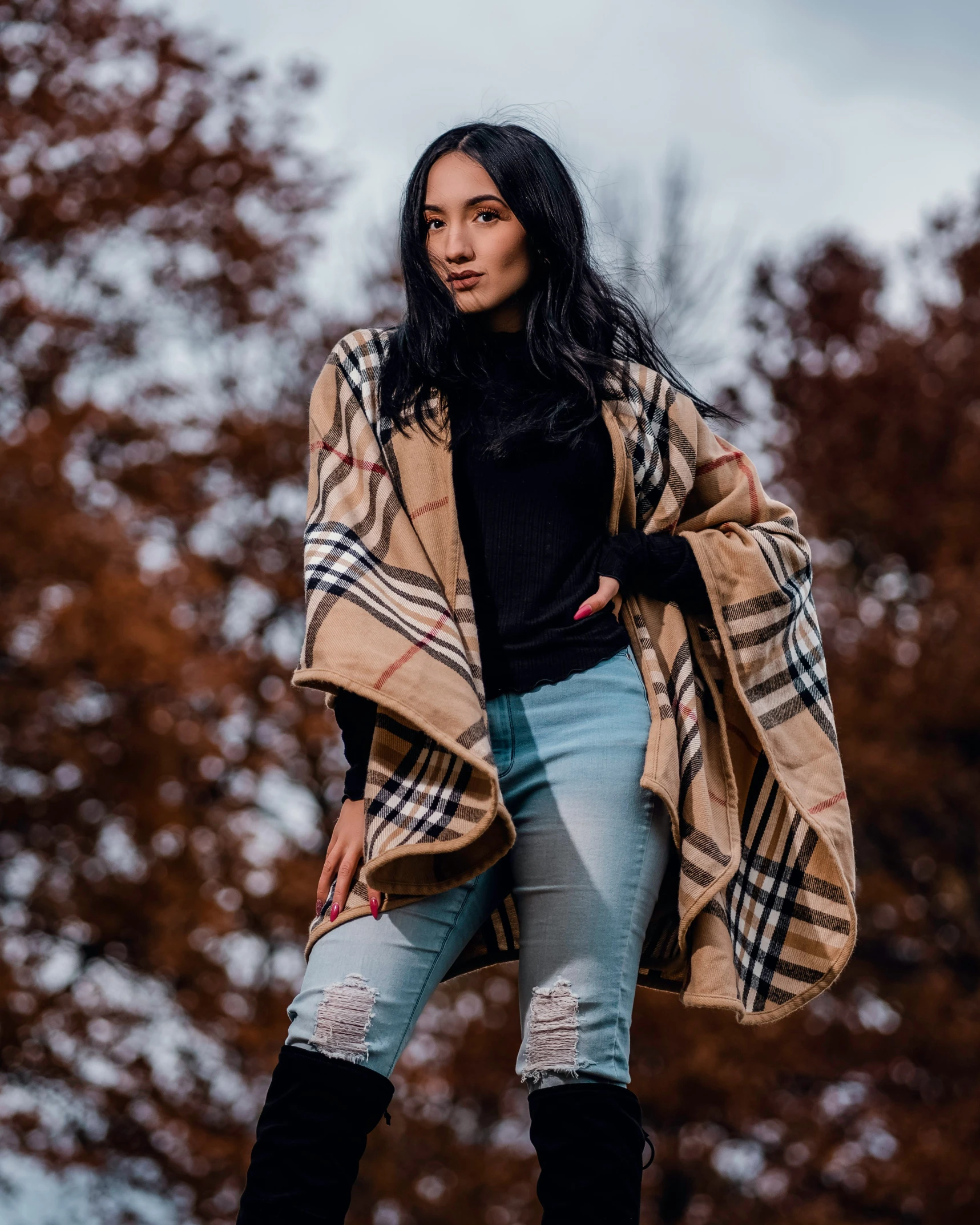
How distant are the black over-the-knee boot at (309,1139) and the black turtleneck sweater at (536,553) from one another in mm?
360

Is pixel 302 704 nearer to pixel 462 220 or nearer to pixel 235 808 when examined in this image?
pixel 235 808

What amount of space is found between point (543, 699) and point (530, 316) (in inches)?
22.4

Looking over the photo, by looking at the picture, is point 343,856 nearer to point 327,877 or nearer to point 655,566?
point 327,877

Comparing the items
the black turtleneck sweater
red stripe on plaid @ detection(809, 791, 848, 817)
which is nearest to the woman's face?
the black turtleneck sweater

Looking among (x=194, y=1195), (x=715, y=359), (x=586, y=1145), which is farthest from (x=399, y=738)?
(x=715, y=359)

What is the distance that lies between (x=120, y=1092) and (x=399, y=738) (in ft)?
23.2

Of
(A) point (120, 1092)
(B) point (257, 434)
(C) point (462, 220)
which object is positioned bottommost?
(A) point (120, 1092)

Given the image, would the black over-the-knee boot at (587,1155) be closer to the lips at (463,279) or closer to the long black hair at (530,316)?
the long black hair at (530,316)

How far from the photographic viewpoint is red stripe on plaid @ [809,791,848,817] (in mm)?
1905

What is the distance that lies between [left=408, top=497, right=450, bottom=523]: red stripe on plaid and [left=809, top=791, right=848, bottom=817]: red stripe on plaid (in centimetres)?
65

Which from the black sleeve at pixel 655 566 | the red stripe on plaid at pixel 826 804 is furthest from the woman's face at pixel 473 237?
the red stripe on plaid at pixel 826 804

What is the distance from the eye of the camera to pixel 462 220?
1.99 m

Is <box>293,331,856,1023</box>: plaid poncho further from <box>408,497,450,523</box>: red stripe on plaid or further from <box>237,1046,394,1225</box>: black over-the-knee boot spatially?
<box>237,1046,394,1225</box>: black over-the-knee boot

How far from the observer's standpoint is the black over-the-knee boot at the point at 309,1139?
1.56m
